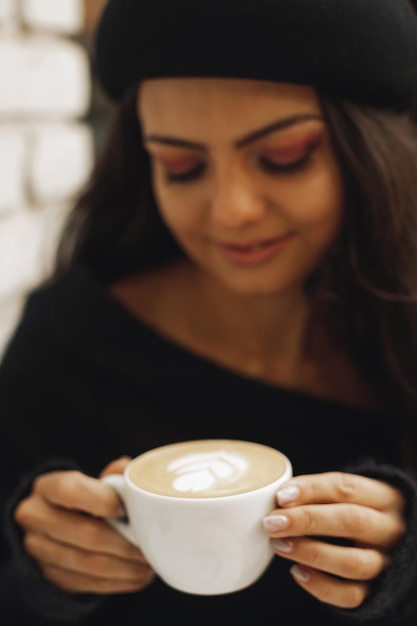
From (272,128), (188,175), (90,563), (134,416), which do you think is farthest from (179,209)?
(90,563)

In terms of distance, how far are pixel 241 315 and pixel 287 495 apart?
18.7 inches

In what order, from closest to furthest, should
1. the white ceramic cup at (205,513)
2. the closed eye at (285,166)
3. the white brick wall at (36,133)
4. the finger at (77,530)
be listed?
the white ceramic cup at (205,513)
the finger at (77,530)
the closed eye at (285,166)
the white brick wall at (36,133)

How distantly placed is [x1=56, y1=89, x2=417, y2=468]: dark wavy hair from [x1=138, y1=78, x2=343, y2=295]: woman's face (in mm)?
31

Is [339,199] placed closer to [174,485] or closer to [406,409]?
[406,409]

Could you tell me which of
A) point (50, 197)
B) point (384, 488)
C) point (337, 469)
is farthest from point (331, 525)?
point (50, 197)

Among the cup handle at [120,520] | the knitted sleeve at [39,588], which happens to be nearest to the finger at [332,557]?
the cup handle at [120,520]

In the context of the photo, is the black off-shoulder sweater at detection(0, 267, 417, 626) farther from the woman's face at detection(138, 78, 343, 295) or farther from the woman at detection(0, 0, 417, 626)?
the woman's face at detection(138, 78, 343, 295)

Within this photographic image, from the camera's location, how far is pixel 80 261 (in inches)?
39.2

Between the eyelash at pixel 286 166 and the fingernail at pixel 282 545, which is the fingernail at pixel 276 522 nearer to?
the fingernail at pixel 282 545

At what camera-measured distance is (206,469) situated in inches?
21.5

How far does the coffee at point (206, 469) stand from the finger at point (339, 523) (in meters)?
0.03

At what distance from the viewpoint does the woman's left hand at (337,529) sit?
51 cm

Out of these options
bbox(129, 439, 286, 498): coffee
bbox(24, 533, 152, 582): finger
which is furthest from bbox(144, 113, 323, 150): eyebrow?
bbox(24, 533, 152, 582): finger

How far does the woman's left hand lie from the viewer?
0.51 meters
